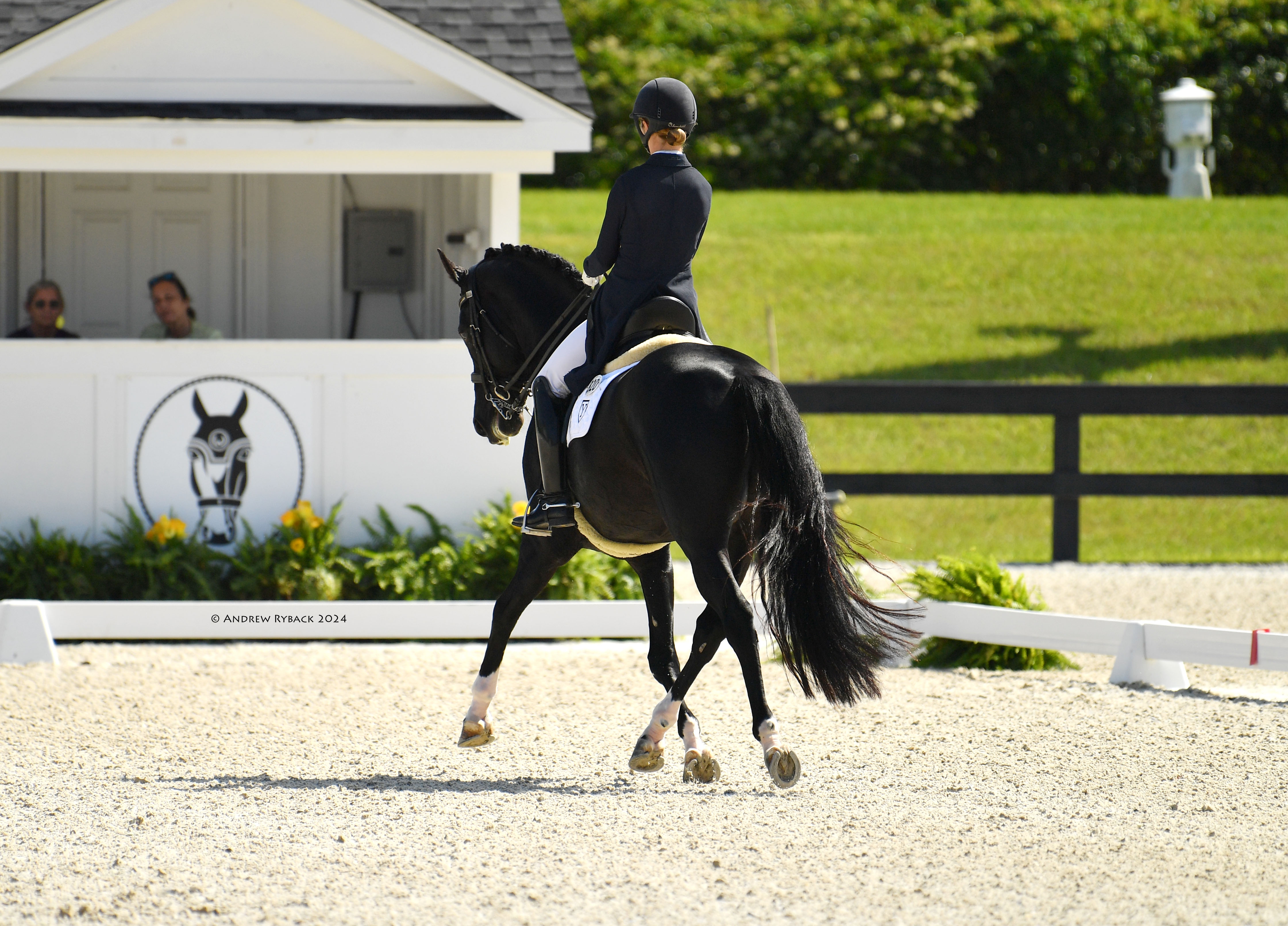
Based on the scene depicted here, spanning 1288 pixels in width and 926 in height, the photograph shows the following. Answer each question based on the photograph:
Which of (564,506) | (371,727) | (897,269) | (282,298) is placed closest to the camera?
(564,506)

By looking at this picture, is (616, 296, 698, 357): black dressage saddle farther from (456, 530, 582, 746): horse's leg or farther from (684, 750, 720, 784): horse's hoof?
(684, 750, 720, 784): horse's hoof

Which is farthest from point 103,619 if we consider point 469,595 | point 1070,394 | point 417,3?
point 1070,394

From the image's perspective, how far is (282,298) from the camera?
10445 mm

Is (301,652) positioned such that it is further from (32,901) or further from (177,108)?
(32,901)

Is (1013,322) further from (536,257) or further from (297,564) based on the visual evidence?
(536,257)

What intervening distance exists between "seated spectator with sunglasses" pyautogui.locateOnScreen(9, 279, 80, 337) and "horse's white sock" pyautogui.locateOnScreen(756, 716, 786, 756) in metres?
6.06

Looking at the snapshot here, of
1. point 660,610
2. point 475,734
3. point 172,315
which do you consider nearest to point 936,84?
point 172,315

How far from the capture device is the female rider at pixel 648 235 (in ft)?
16.7

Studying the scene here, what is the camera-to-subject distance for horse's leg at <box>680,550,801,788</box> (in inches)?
181

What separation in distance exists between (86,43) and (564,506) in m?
4.87

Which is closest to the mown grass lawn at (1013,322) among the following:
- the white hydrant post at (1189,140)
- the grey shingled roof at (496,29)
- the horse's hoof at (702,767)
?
the white hydrant post at (1189,140)

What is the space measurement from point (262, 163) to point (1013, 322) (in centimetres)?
1058

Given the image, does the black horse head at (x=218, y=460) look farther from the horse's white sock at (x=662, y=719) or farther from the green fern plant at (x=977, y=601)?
the horse's white sock at (x=662, y=719)

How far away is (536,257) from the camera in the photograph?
5773 millimetres
